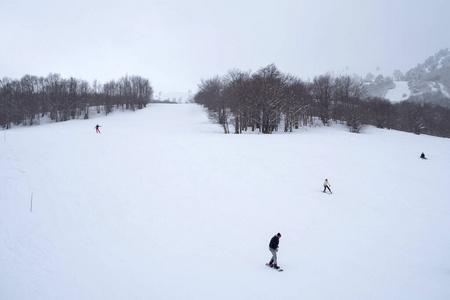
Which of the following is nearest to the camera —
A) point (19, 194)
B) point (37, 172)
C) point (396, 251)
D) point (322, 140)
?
point (396, 251)

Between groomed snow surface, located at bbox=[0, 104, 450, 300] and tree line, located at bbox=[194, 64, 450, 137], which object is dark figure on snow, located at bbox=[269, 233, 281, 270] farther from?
tree line, located at bbox=[194, 64, 450, 137]

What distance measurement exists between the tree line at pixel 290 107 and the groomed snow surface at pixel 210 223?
2029cm

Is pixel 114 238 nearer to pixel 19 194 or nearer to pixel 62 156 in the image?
pixel 19 194

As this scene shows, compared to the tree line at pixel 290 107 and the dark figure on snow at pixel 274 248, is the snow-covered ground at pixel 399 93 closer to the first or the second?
the tree line at pixel 290 107

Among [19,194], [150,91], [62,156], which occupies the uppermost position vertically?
[150,91]

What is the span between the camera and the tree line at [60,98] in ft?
204

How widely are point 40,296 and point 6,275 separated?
2560 mm

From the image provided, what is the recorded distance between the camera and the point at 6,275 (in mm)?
10102

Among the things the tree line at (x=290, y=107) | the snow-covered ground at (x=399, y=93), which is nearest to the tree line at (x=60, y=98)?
the tree line at (x=290, y=107)

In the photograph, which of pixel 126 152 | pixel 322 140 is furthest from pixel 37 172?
pixel 322 140

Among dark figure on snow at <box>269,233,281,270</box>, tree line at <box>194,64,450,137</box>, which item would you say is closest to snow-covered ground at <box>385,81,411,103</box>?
tree line at <box>194,64,450,137</box>

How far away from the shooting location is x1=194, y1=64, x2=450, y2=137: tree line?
44938 mm

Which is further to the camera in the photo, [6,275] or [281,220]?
[281,220]

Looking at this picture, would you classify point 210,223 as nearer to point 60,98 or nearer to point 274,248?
point 274,248
